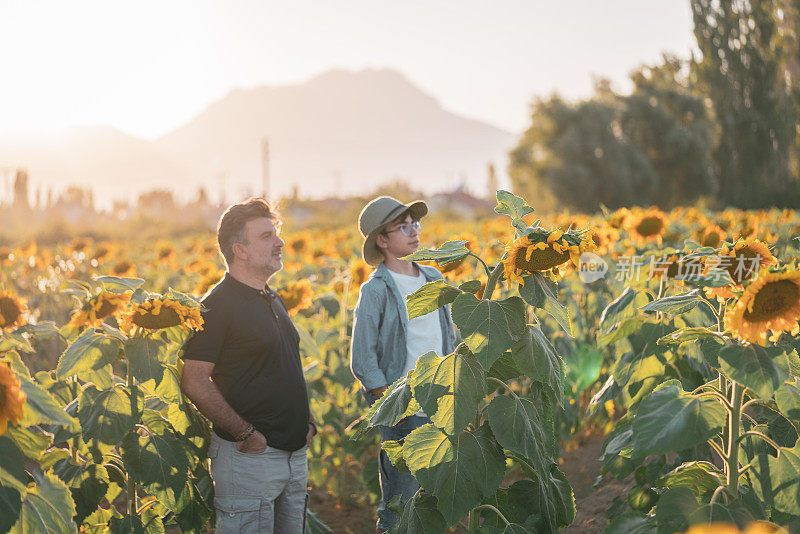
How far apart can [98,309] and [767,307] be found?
2.24 m

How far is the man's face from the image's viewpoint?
2.82 meters

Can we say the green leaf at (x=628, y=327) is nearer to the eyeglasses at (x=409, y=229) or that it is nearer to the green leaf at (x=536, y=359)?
the green leaf at (x=536, y=359)

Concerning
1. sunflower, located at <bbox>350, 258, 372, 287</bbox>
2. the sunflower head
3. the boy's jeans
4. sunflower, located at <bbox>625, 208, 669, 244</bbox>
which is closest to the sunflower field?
the boy's jeans

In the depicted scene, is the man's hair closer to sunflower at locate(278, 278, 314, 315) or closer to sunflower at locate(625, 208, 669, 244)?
sunflower at locate(278, 278, 314, 315)

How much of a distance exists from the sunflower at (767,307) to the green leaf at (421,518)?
3.36 feet

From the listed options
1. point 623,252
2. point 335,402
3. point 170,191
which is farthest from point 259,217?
point 170,191

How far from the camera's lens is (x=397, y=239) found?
323 centimetres

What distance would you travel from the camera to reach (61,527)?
5.38 feet

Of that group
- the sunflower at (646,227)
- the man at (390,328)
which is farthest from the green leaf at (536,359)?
the sunflower at (646,227)

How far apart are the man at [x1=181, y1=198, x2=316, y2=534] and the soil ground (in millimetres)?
1271

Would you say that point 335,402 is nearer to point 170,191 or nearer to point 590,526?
point 590,526

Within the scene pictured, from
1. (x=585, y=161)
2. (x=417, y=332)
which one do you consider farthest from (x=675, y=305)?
(x=585, y=161)

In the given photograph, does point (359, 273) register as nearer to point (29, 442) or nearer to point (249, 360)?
point (249, 360)

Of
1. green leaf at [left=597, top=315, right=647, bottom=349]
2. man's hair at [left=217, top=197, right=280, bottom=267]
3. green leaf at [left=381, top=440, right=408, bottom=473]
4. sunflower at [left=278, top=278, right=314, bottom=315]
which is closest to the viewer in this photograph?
green leaf at [left=381, top=440, right=408, bottom=473]
